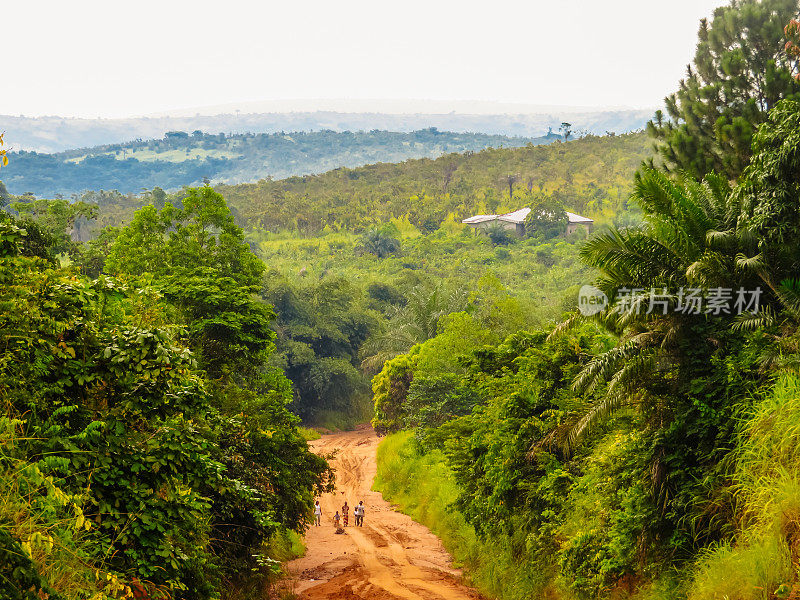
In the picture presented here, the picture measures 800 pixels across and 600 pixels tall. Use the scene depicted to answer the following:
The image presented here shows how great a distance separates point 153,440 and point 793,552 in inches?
260

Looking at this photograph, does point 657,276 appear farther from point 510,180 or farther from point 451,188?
point 451,188

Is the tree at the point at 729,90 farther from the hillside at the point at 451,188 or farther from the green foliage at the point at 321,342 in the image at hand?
the hillside at the point at 451,188

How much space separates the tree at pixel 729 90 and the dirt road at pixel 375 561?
1096 centimetres

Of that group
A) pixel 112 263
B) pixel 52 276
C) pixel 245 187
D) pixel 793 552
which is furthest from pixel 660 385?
pixel 245 187

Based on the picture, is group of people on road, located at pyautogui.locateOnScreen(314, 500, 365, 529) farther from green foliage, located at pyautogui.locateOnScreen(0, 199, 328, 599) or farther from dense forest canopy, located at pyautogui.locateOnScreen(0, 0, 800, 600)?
green foliage, located at pyautogui.locateOnScreen(0, 199, 328, 599)

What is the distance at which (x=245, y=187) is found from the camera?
123125mm

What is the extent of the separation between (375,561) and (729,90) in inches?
578

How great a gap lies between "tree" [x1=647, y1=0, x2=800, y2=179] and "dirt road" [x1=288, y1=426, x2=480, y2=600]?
11.0 metres

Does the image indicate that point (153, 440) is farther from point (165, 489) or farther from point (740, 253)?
point (740, 253)

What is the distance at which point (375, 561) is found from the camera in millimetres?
21375

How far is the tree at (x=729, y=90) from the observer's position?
1684 centimetres

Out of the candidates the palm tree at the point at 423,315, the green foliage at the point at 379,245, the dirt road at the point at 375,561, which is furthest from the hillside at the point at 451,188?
the dirt road at the point at 375,561

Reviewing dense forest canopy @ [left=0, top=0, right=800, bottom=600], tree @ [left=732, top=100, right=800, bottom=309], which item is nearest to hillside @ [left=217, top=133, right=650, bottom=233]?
dense forest canopy @ [left=0, top=0, right=800, bottom=600]

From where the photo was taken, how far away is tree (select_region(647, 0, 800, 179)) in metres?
16.8
